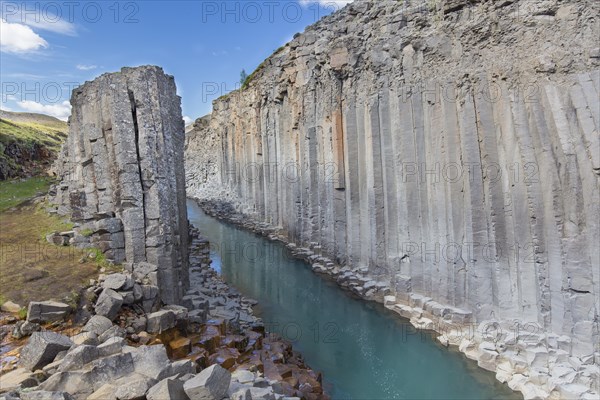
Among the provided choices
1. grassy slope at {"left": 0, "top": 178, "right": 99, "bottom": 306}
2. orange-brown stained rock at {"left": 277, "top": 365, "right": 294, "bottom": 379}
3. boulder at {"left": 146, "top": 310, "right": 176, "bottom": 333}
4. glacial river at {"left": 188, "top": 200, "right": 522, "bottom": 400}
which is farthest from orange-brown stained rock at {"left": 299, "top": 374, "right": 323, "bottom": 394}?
grassy slope at {"left": 0, "top": 178, "right": 99, "bottom": 306}

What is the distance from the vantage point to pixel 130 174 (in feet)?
35.3

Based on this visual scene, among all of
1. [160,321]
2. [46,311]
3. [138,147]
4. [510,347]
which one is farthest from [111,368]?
[510,347]

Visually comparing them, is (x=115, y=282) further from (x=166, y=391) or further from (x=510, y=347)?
(x=510, y=347)

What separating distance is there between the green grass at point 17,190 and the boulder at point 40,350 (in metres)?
13.4

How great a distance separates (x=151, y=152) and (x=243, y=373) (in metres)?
6.66

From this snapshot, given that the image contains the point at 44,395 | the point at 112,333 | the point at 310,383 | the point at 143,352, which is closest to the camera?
the point at 44,395

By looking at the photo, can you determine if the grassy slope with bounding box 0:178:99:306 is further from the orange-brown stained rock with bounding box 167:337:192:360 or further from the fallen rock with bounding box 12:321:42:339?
the orange-brown stained rock with bounding box 167:337:192:360

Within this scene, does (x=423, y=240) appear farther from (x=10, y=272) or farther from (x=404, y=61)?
(x=10, y=272)

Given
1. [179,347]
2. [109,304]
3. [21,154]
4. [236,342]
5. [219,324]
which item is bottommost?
[236,342]

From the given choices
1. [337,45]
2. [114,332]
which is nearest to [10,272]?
[114,332]

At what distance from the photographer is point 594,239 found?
8.97 m

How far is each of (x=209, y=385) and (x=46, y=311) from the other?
417 centimetres

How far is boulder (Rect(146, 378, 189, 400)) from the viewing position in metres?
5.27

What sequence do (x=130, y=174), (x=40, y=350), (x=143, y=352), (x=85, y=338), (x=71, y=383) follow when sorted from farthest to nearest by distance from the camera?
(x=130, y=174) < (x=85, y=338) < (x=143, y=352) < (x=40, y=350) < (x=71, y=383)
